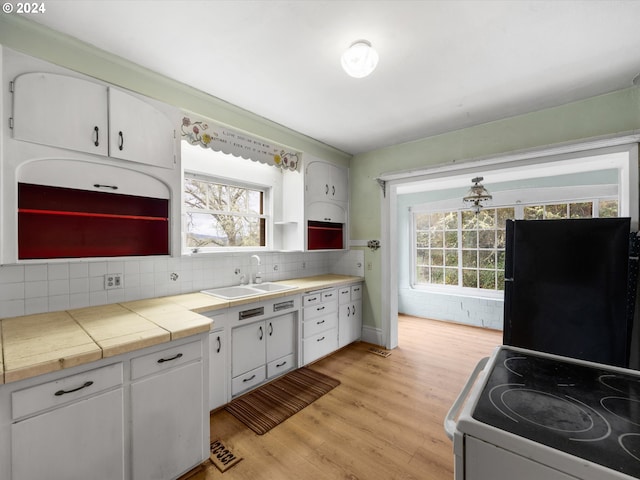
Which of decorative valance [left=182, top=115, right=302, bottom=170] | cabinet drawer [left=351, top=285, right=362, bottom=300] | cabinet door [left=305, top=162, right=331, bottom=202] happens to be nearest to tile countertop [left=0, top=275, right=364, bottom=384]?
decorative valance [left=182, top=115, right=302, bottom=170]

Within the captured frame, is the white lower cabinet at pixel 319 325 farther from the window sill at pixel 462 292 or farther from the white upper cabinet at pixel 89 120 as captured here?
the window sill at pixel 462 292

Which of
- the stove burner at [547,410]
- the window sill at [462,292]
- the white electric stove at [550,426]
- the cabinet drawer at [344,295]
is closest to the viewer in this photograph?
the white electric stove at [550,426]

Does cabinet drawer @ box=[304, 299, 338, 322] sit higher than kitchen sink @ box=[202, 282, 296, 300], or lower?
lower

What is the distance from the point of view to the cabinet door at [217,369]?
2.15m

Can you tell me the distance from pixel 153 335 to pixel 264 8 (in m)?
1.83

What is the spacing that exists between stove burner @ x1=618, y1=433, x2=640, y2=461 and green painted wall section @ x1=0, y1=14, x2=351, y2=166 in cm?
283

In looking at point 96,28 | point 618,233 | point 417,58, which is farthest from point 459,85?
point 96,28

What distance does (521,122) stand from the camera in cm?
259

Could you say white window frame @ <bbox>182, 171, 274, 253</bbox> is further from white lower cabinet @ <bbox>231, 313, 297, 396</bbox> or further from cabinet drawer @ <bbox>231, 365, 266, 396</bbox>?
cabinet drawer @ <bbox>231, 365, 266, 396</bbox>

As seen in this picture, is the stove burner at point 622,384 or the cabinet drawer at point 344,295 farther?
the cabinet drawer at point 344,295

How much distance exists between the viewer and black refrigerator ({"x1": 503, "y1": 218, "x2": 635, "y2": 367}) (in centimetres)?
180

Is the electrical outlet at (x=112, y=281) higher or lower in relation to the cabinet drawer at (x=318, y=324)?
higher

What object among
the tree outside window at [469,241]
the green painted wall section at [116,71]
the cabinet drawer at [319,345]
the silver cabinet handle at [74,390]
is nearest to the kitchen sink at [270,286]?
the cabinet drawer at [319,345]

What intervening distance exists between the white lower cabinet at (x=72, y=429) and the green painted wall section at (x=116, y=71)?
1824 millimetres
